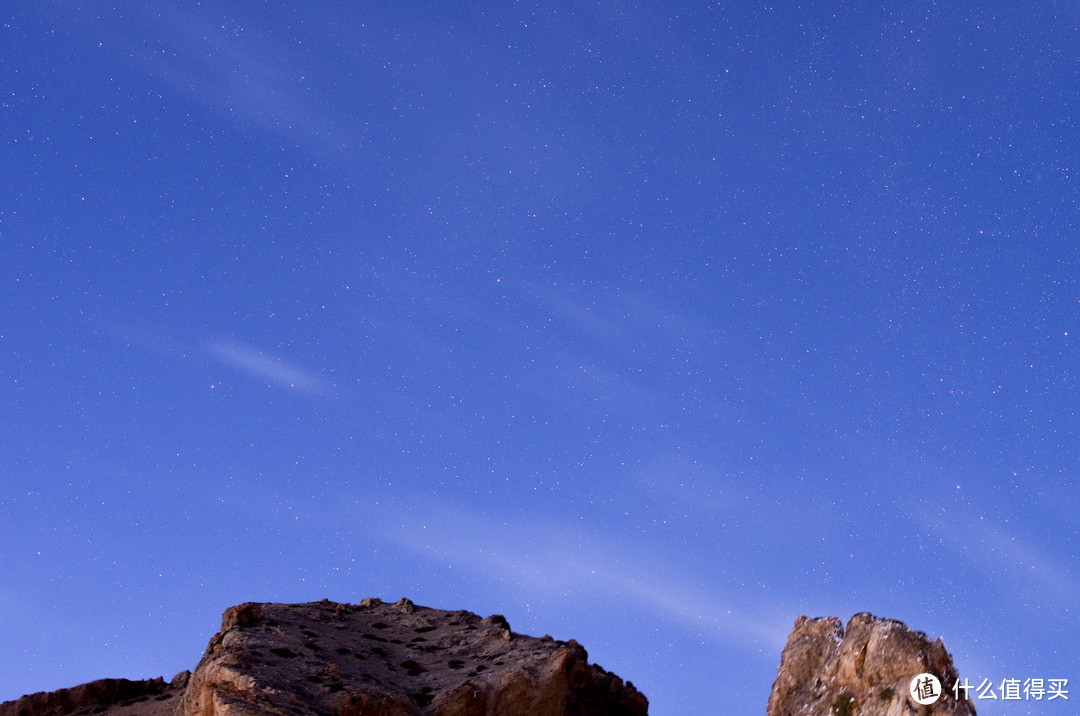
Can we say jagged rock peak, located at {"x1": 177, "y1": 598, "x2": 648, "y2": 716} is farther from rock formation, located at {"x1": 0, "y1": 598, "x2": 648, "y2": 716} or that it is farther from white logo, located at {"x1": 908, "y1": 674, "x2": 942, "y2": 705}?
white logo, located at {"x1": 908, "y1": 674, "x2": 942, "y2": 705}

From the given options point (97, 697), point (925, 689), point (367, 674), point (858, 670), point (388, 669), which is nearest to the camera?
point (925, 689)

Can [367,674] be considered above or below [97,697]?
above

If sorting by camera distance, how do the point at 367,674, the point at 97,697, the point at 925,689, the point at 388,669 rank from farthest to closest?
the point at 97,697 < the point at 388,669 < the point at 367,674 < the point at 925,689

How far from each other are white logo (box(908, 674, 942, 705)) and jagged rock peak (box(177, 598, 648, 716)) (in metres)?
20.8

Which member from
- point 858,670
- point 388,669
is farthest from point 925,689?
point 388,669

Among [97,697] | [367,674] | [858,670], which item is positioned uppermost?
[858,670]

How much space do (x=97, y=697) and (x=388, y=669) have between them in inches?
1142

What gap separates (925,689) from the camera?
46000mm

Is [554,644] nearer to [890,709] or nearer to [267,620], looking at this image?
[267,620]

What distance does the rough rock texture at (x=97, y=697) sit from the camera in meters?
71.6

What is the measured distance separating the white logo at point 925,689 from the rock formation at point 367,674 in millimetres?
20807

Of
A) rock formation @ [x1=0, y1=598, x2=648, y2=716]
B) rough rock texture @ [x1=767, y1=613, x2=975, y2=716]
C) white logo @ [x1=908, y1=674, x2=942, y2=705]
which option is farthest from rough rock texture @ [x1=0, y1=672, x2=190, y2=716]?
white logo @ [x1=908, y1=674, x2=942, y2=705]

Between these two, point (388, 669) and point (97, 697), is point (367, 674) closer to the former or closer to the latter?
point (388, 669)

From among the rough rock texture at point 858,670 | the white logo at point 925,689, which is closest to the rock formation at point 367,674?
the rough rock texture at point 858,670
